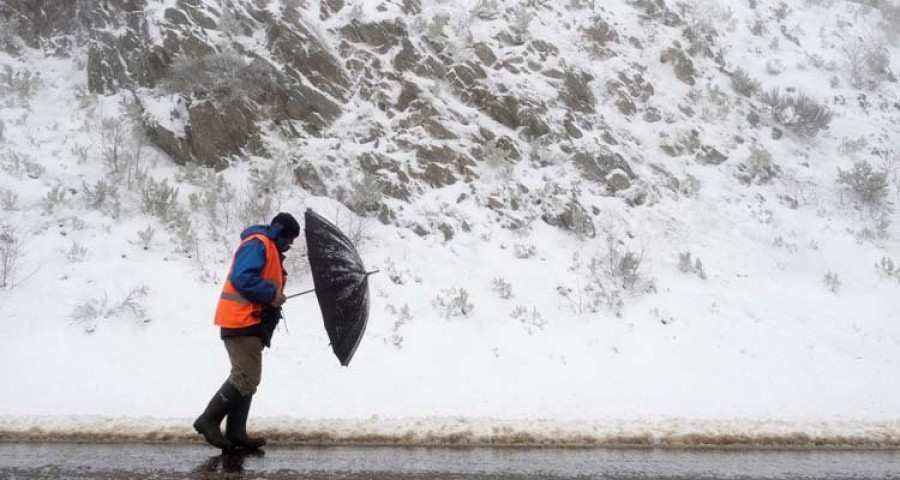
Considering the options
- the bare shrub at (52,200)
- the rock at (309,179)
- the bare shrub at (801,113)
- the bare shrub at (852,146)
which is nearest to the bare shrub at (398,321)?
the rock at (309,179)

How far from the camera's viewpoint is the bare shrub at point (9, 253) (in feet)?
23.0

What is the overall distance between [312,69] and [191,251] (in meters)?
4.94

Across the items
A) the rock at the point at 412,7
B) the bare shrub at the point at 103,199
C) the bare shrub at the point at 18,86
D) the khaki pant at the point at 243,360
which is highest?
the rock at the point at 412,7

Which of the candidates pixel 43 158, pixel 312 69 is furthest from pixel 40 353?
pixel 312 69

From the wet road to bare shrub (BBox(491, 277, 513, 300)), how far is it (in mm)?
3960

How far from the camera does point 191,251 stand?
8227mm

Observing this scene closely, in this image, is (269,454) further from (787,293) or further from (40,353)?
(787,293)

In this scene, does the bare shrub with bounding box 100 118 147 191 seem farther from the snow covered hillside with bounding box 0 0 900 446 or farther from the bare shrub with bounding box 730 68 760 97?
the bare shrub with bounding box 730 68 760 97

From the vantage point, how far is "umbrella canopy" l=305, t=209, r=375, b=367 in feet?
13.5

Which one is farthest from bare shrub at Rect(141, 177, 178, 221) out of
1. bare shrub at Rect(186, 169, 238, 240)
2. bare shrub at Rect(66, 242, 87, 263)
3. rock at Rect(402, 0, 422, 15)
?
rock at Rect(402, 0, 422, 15)

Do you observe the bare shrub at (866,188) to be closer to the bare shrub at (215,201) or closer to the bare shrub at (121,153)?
the bare shrub at (215,201)

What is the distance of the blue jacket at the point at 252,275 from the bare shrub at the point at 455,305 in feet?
13.6

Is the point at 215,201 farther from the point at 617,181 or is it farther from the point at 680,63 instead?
the point at 680,63

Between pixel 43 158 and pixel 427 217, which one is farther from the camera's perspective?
pixel 427 217
